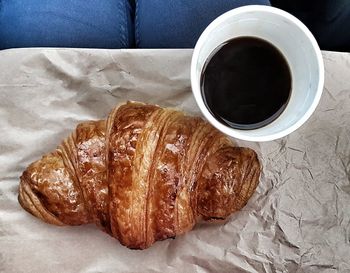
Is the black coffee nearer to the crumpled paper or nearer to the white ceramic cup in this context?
the white ceramic cup

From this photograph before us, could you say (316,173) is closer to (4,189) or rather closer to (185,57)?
(185,57)

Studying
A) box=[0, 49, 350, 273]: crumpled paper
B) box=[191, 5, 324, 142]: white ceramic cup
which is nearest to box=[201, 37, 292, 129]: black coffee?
box=[191, 5, 324, 142]: white ceramic cup

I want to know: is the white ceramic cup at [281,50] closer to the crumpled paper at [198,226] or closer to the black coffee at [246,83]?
the black coffee at [246,83]

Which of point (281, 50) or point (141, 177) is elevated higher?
point (281, 50)

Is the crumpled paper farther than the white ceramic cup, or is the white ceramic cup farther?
the crumpled paper

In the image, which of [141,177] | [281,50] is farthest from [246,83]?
[141,177]

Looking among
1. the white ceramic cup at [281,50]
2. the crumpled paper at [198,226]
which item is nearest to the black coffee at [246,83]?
the white ceramic cup at [281,50]

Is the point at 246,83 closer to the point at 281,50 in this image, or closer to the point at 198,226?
the point at 281,50
